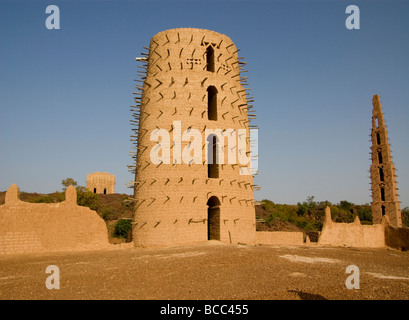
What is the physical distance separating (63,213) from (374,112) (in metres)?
34.8

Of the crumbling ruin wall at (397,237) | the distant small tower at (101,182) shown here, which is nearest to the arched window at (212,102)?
the crumbling ruin wall at (397,237)

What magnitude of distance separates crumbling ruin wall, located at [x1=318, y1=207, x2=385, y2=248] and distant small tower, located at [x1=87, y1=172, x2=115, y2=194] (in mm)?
43160

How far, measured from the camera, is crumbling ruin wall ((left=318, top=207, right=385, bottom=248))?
58.6ft

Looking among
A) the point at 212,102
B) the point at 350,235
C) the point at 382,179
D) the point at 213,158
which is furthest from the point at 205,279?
the point at 382,179

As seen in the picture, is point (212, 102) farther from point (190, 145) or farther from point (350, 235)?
point (350, 235)

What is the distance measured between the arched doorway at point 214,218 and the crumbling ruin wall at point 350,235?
6168mm

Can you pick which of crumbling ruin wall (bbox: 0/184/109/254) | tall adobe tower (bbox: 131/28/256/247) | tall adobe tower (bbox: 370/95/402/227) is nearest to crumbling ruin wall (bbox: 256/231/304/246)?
tall adobe tower (bbox: 131/28/256/247)

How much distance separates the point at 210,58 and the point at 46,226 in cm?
1132

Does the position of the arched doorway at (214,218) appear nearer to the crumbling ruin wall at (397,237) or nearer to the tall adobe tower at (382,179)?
the crumbling ruin wall at (397,237)

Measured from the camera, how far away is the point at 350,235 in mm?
18547

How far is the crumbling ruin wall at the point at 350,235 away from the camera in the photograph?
17859 mm

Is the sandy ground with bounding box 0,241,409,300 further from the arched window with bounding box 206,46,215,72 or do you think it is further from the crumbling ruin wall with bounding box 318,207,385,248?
the arched window with bounding box 206,46,215,72

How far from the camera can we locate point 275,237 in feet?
56.8
